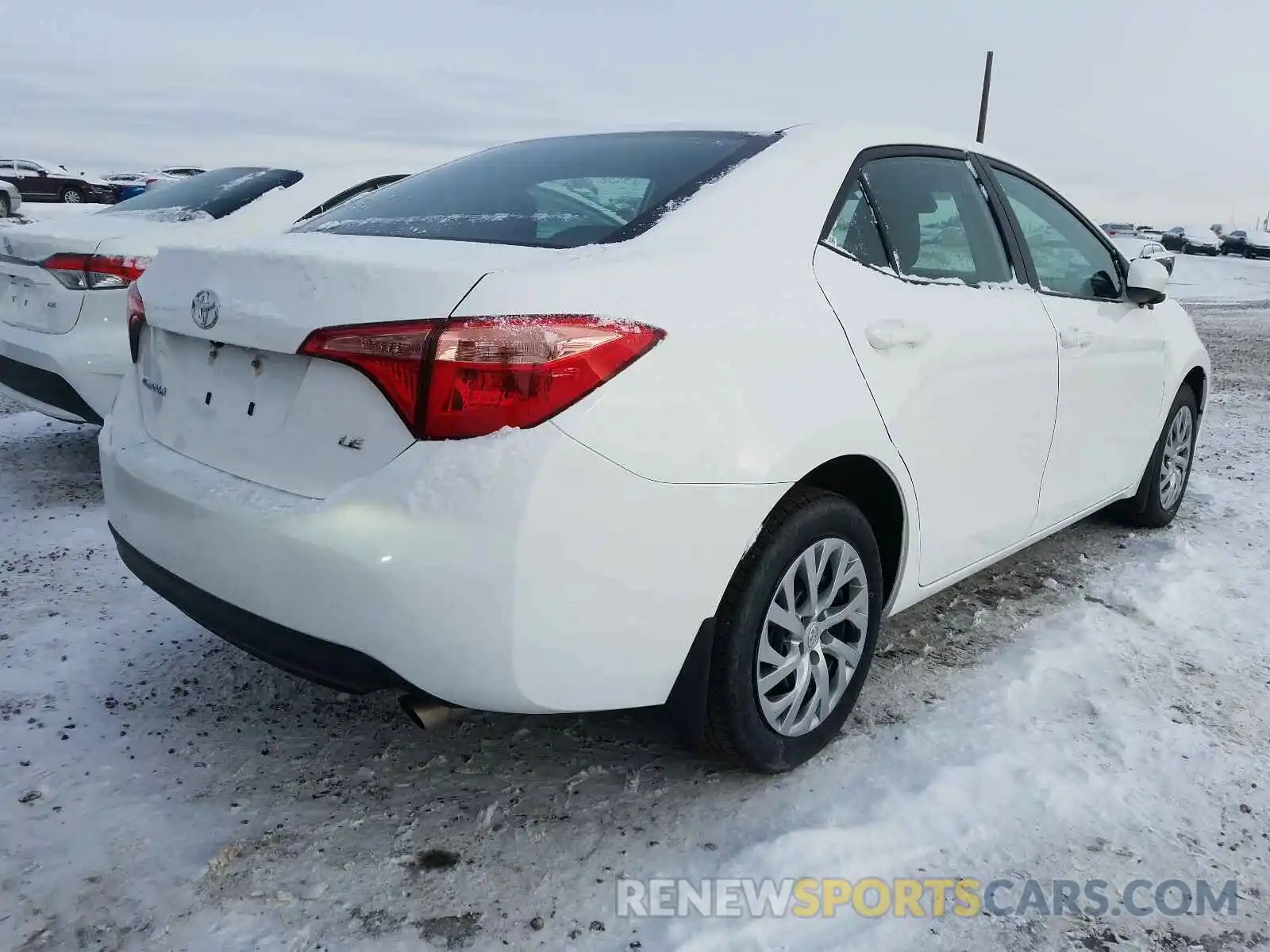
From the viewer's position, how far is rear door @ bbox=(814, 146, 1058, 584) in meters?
2.39

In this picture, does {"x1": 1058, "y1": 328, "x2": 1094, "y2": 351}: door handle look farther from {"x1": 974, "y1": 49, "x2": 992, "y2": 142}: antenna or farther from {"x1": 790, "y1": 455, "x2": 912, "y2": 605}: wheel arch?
{"x1": 974, "y1": 49, "x2": 992, "y2": 142}: antenna

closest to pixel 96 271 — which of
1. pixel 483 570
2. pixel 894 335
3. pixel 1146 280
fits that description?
pixel 483 570

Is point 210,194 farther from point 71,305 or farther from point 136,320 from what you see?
point 136,320

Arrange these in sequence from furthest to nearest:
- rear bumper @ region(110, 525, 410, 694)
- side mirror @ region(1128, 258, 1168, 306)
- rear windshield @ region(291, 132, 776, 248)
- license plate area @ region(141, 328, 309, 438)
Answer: side mirror @ region(1128, 258, 1168, 306) → rear windshield @ region(291, 132, 776, 248) → license plate area @ region(141, 328, 309, 438) → rear bumper @ region(110, 525, 410, 694)

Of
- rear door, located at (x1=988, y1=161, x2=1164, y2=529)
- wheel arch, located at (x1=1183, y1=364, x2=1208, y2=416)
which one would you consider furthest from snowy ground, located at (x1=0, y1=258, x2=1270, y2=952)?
wheel arch, located at (x1=1183, y1=364, x2=1208, y2=416)

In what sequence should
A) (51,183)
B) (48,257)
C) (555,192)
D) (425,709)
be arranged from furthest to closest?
(51,183) → (48,257) → (555,192) → (425,709)

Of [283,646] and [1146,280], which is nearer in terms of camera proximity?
[283,646]

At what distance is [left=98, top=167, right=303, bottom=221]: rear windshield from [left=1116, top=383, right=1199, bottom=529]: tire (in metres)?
4.31

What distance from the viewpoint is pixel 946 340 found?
2.56 metres

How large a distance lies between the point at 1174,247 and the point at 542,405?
52.4 metres

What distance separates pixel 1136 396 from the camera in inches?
146

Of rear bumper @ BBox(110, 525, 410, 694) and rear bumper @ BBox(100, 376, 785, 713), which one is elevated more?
rear bumper @ BBox(100, 376, 785, 713)

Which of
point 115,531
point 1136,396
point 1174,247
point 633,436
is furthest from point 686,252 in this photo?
point 1174,247

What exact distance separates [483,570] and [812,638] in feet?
3.08
